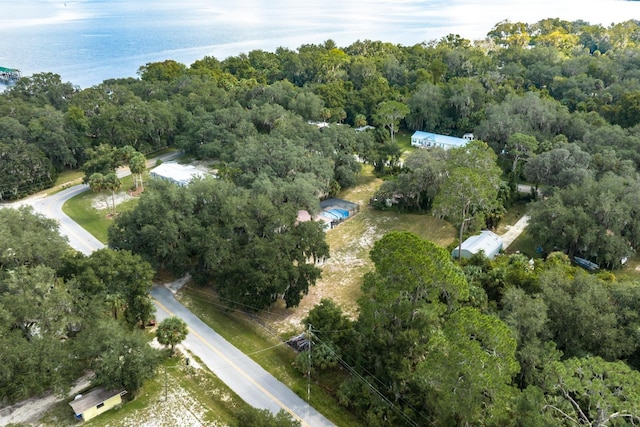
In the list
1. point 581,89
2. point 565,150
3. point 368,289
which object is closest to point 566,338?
point 368,289

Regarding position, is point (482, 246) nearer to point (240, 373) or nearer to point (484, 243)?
point (484, 243)

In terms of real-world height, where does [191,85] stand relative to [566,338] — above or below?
above

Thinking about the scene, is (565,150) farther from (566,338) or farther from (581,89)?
(581,89)

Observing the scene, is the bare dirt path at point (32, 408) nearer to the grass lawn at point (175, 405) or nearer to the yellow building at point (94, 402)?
the grass lawn at point (175, 405)

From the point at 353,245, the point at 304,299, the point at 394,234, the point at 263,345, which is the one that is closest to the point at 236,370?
the point at 263,345

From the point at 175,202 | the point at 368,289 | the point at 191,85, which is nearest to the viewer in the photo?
the point at 368,289

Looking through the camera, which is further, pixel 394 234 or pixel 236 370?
pixel 236 370
